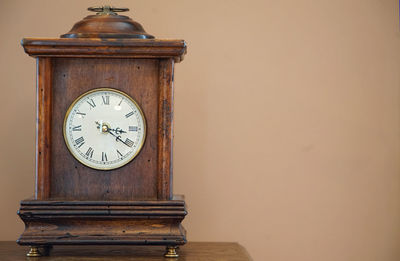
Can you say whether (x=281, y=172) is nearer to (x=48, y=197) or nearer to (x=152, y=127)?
(x=152, y=127)

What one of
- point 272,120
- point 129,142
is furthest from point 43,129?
point 272,120

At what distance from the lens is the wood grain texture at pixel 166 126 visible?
6.28 ft

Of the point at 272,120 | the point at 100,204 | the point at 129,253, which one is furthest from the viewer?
the point at 272,120

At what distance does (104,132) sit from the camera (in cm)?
191

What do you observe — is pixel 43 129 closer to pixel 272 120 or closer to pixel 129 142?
pixel 129 142

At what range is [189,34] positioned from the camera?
243cm

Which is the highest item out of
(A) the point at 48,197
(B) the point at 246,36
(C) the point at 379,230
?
(B) the point at 246,36

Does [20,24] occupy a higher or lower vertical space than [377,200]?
higher

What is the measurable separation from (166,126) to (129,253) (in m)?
0.42

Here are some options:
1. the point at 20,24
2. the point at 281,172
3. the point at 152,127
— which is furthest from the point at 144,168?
the point at 20,24

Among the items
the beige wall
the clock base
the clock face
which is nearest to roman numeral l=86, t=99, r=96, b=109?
the clock face

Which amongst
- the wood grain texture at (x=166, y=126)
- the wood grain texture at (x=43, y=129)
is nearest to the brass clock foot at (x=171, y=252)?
the wood grain texture at (x=166, y=126)

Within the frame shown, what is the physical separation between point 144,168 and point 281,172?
69cm

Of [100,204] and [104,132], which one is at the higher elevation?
[104,132]
